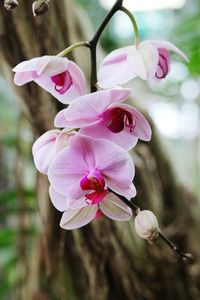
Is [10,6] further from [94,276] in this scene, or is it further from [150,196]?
[150,196]

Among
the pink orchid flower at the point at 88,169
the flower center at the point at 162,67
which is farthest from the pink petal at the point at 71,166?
the flower center at the point at 162,67

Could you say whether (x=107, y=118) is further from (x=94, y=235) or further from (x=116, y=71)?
(x=94, y=235)

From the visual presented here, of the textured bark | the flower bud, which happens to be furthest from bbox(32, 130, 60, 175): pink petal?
the textured bark

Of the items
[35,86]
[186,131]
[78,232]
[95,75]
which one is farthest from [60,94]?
[186,131]

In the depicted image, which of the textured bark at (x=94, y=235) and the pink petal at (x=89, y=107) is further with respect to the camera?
the textured bark at (x=94, y=235)

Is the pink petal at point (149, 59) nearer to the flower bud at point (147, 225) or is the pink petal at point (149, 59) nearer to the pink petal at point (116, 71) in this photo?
the pink petal at point (116, 71)

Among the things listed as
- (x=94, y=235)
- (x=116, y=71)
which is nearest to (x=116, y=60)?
(x=116, y=71)

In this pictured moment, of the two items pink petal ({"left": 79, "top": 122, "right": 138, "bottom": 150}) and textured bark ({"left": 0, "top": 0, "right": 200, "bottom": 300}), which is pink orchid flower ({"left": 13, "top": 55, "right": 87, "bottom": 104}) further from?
textured bark ({"left": 0, "top": 0, "right": 200, "bottom": 300})
